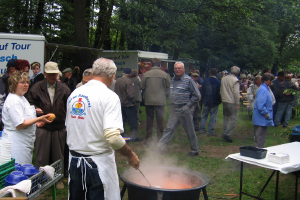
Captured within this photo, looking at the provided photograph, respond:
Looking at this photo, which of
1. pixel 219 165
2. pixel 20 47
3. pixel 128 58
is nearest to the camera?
pixel 219 165

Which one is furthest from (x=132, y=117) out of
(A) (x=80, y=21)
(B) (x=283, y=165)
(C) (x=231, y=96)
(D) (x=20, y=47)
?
(B) (x=283, y=165)

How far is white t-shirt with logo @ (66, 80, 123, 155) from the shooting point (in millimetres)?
2580

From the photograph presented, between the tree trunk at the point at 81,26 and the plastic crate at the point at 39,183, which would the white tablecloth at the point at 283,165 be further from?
the tree trunk at the point at 81,26

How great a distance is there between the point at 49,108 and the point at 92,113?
2126mm

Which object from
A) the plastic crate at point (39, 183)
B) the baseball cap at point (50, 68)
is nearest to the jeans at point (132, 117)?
the baseball cap at point (50, 68)

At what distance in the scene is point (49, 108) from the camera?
14.7ft

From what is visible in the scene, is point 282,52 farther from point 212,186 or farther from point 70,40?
point 212,186

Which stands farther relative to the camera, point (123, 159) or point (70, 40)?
point (70, 40)

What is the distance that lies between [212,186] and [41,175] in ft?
9.96

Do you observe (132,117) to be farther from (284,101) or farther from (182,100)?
(284,101)

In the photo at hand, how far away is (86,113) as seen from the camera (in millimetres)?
2639

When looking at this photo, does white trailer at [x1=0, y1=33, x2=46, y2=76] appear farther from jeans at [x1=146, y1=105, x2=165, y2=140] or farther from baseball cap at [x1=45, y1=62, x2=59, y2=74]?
baseball cap at [x1=45, y1=62, x2=59, y2=74]

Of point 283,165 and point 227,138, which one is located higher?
point 283,165

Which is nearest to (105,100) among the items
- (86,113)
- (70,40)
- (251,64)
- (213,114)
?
(86,113)
